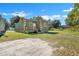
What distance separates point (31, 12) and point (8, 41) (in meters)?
0.41

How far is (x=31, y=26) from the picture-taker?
2879 millimetres

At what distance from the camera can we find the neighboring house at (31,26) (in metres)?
2.86

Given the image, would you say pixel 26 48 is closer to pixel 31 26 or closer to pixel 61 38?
pixel 31 26

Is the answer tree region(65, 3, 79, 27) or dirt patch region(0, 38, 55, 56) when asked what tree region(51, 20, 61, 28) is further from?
dirt patch region(0, 38, 55, 56)

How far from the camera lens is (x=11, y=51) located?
2783 millimetres

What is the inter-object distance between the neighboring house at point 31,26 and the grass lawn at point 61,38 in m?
0.06

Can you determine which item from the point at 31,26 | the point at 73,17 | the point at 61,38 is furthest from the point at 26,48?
the point at 73,17

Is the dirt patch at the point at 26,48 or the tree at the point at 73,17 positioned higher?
the tree at the point at 73,17


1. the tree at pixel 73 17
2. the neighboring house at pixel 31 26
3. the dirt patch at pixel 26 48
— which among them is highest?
the tree at pixel 73 17

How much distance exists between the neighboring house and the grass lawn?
0.18ft

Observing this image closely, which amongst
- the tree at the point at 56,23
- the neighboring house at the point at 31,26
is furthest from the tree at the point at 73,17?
the neighboring house at the point at 31,26

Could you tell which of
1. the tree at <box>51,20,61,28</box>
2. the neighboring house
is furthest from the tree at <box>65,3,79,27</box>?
the neighboring house

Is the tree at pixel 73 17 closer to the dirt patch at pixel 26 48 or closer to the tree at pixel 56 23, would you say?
the tree at pixel 56 23

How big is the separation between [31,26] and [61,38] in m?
0.36
